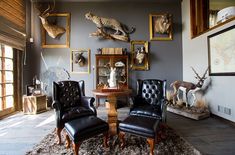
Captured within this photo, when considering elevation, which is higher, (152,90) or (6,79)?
(6,79)

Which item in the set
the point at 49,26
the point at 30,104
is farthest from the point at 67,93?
the point at 49,26

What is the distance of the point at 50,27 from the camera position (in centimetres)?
499

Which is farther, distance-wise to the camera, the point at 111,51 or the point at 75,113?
the point at 111,51

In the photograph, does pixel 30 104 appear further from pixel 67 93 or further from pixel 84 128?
pixel 84 128

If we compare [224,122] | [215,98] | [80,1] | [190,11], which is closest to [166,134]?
[224,122]

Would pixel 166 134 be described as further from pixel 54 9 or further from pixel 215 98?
pixel 54 9

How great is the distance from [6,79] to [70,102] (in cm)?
233

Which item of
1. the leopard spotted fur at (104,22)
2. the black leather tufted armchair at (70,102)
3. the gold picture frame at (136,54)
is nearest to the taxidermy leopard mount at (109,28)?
the leopard spotted fur at (104,22)

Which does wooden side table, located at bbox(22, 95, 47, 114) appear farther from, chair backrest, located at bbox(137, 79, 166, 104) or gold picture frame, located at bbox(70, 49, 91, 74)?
chair backrest, located at bbox(137, 79, 166, 104)

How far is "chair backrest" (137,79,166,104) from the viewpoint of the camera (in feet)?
10.7

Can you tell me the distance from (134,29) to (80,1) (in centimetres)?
197

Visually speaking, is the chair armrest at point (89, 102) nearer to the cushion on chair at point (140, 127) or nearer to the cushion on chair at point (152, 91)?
the cushion on chair at point (140, 127)

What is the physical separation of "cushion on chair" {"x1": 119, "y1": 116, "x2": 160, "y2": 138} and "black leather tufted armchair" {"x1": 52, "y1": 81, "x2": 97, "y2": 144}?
2.56 feet

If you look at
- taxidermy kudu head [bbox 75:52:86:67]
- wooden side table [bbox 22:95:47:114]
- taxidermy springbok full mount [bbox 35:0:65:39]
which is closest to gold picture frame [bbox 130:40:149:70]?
taxidermy kudu head [bbox 75:52:86:67]
